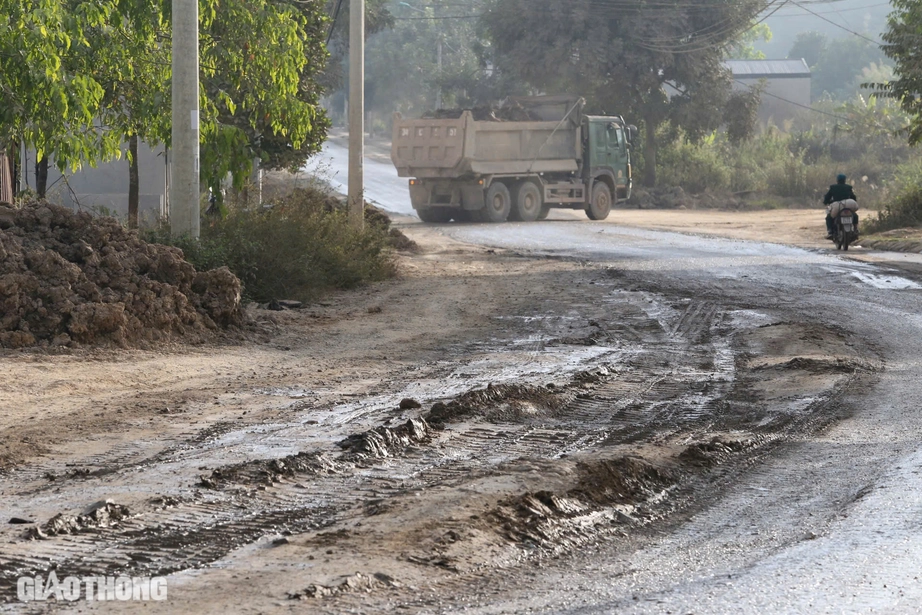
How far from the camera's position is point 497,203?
104 feet

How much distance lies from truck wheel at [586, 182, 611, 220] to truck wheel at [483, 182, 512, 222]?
3.14 metres

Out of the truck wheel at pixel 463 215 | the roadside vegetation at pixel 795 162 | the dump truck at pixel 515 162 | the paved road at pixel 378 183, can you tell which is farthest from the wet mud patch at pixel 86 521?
the roadside vegetation at pixel 795 162

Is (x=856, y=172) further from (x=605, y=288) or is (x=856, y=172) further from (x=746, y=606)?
(x=746, y=606)

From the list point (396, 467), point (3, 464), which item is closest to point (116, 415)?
point (3, 464)

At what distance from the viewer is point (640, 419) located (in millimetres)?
7250

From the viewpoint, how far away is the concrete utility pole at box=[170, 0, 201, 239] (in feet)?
38.8

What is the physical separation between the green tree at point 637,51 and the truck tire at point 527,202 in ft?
42.5

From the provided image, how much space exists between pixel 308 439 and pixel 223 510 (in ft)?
5.03

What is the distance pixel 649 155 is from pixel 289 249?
34.5 meters

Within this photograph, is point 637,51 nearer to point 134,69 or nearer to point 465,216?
point 465,216

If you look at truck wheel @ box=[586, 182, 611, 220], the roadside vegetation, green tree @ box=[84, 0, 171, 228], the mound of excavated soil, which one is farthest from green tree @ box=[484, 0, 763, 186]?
the mound of excavated soil

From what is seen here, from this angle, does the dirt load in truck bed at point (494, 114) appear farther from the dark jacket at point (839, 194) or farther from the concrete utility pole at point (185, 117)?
the concrete utility pole at point (185, 117)

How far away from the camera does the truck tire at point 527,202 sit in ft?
106

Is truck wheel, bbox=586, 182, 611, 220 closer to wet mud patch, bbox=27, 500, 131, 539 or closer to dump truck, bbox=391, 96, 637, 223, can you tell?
dump truck, bbox=391, 96, 637, 223
